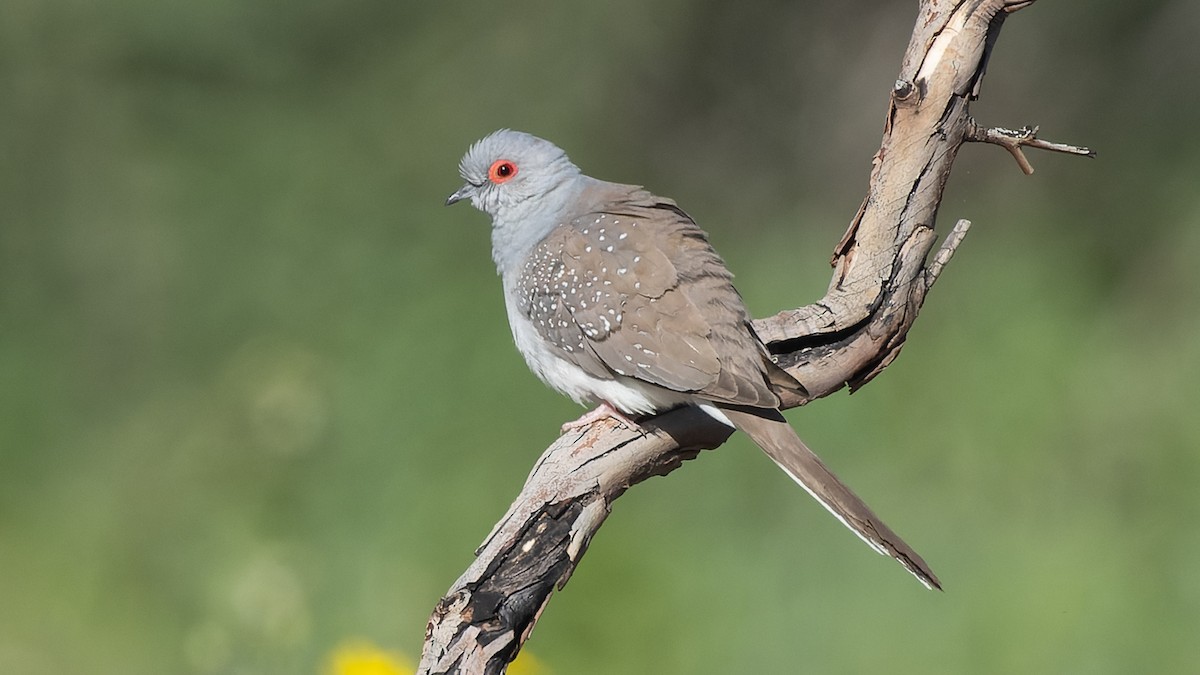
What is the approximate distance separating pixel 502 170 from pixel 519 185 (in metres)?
0.07

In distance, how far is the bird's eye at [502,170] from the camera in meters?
4.20

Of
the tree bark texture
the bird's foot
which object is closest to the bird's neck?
the bird's foot

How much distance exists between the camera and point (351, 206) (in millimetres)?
7656

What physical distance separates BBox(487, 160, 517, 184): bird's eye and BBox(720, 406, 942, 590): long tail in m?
1.09

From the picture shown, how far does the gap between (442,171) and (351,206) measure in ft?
1.78

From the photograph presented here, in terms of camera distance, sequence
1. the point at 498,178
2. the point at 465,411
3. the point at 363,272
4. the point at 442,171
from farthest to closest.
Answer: the point at 442,171
the point at 363,272
the point at 465,411
the point at 498,178

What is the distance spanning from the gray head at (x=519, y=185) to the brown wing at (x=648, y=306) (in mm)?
201

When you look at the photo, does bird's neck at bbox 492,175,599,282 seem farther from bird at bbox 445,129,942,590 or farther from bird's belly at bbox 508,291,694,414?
bird's belly at bbox 508,291,694,414

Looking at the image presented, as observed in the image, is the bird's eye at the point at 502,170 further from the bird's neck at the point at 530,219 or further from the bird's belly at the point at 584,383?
the bird's belly at the point at 584,383

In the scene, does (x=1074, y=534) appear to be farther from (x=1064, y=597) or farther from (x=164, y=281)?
(x=164, y=281)

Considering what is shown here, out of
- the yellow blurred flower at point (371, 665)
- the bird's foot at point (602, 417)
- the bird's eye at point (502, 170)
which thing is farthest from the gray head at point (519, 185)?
the yellow blurred flower at point (371, 665)

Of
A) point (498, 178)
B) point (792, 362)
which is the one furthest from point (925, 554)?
point (498, 178)

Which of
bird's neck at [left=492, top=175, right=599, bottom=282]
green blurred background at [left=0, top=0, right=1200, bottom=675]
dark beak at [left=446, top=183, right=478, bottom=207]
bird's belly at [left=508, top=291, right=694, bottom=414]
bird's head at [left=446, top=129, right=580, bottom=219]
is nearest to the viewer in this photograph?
bird's belly at [left=508, top=291, right=694, bottom=414]

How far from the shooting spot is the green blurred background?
17.9 ft
